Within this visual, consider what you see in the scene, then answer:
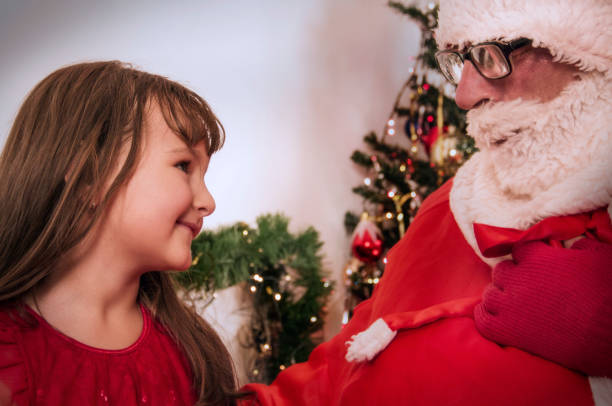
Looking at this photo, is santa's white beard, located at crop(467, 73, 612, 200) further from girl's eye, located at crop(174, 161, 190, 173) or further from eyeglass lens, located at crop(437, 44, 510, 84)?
girl's eye, located at crop(174, 161, 190, 173)

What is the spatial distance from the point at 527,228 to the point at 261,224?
1040mm

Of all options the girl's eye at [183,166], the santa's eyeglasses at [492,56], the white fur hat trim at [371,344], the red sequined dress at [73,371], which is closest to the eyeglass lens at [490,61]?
the santa's eyeglasses at [492,56]

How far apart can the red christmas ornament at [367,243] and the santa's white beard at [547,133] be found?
1157 mm

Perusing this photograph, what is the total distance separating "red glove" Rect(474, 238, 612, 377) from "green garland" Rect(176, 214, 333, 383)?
3.21 feet

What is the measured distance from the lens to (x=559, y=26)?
0.51 metres

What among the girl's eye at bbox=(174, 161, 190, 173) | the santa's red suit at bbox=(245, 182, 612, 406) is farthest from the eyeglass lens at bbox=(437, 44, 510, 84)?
the girl's eye at bbox=(174, 161, 190, 173)

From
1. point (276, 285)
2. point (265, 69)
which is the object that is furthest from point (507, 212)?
point (265, 69)

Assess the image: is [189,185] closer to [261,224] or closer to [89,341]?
[89,341]

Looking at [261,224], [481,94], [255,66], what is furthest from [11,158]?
[255,66]

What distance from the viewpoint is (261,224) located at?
150 cm

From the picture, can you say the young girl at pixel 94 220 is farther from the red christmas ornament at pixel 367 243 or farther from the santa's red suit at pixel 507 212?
the red christmas ornament at pixel 367 243

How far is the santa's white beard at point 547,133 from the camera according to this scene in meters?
0.51

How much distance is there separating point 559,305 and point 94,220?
0.61 m

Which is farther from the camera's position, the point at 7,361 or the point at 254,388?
the point at 254,388
